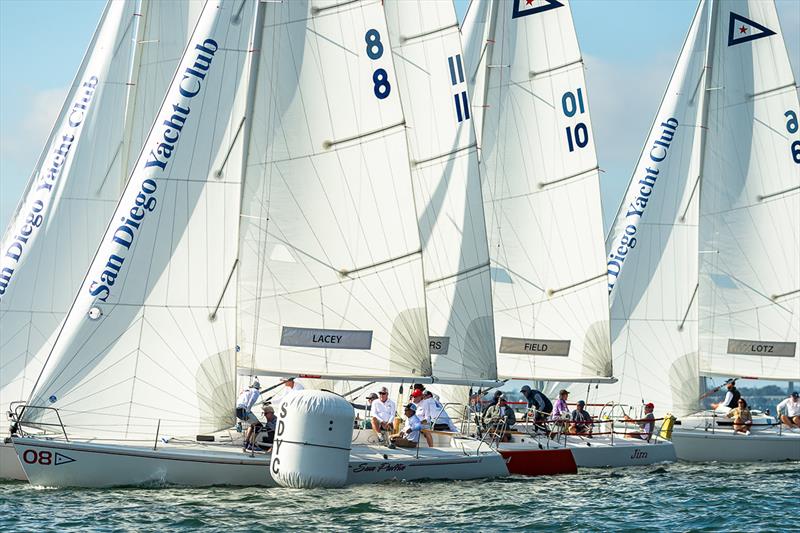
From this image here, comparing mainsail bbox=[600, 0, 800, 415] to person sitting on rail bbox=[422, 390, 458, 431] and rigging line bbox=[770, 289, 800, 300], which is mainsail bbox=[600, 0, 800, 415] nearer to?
rigging line bbox=[770, 289, 800, 300]

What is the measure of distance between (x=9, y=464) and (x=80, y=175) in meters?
5.80

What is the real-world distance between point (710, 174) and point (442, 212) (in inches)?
340

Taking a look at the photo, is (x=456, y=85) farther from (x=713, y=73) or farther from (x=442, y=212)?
(x=713, y=73)

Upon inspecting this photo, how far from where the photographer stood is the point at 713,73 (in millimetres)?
34344

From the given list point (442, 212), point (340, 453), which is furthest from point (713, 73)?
point (340, 453)

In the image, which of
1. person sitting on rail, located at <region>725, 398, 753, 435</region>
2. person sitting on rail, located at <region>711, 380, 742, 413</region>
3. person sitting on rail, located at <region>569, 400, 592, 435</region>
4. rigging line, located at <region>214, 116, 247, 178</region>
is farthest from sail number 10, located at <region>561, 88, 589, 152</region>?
rigging line, located at <region>214, 116, 247, 178</region>

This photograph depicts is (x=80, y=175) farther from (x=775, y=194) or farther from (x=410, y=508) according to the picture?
(x=775, y=194)

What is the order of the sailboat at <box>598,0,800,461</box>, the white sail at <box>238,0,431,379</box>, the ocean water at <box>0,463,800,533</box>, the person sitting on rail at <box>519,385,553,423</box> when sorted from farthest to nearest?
the sailboat at <box>598,0,800,461</box> < the person sitting on rail at <box>519,385,553,423</box> < the white sail at <box>238,0,431,379</box> < the ocean water at <box>0,463,800,533</box>

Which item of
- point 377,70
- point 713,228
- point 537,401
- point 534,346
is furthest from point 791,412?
point 377,70

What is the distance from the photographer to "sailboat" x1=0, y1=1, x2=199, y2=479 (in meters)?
24.3

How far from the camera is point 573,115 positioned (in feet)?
103

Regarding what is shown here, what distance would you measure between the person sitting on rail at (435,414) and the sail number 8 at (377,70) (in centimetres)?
531

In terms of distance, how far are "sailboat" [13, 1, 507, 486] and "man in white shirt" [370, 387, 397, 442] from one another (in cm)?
46

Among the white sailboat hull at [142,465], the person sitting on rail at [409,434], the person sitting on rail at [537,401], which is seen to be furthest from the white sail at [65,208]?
the person sitting on rail at [537,401]
